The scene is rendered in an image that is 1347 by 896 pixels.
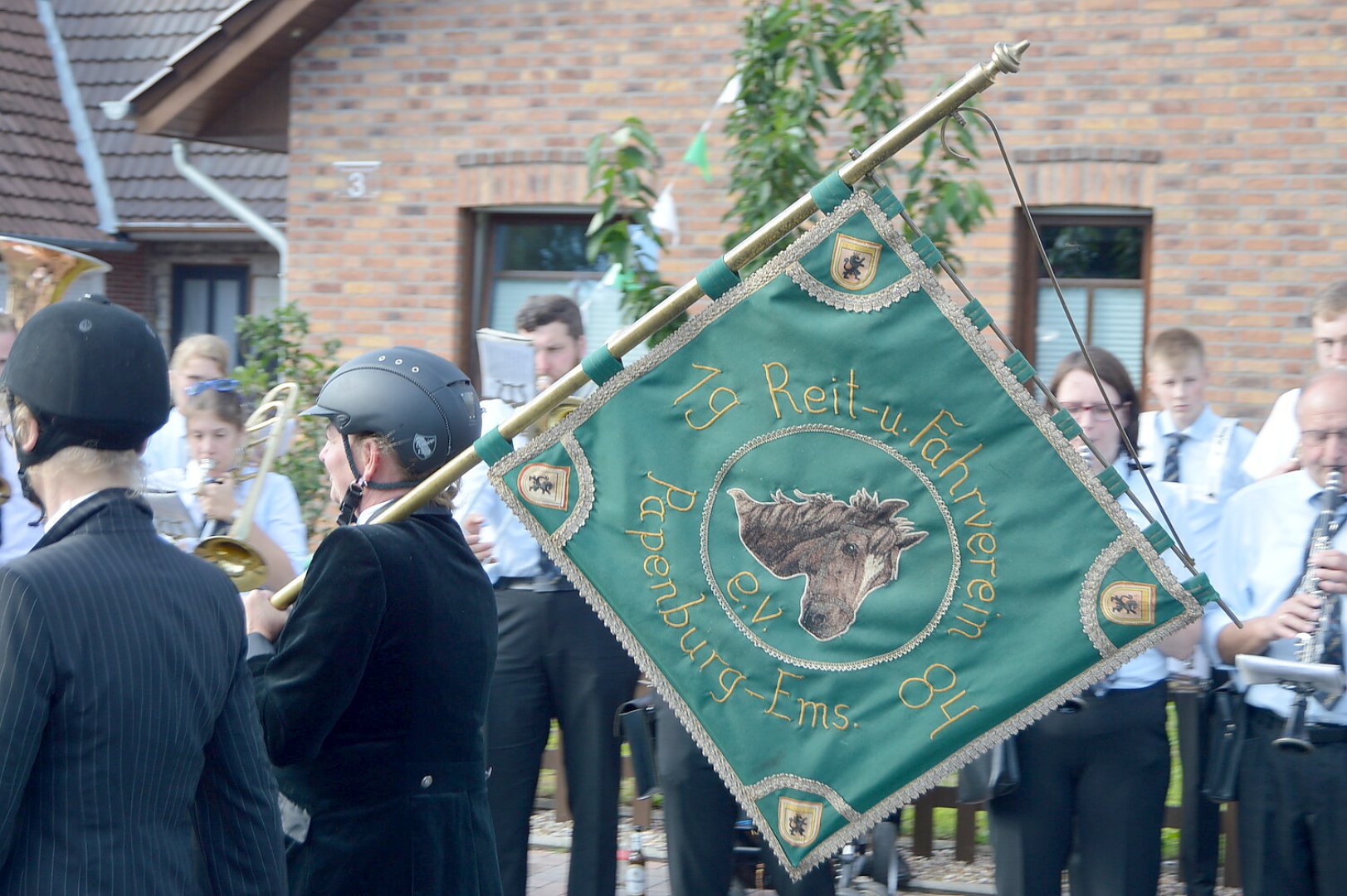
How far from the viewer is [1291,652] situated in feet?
13.6

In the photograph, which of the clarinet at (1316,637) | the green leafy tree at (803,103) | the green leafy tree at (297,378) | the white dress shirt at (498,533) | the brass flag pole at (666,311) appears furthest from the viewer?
the green leafy tree at (297,378)

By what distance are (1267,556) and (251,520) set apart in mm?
2872

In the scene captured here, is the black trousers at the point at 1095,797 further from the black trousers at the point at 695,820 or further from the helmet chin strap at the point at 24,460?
the helmet chin strap at the point at 24,460

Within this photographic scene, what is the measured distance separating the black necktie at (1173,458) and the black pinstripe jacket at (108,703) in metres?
3.96

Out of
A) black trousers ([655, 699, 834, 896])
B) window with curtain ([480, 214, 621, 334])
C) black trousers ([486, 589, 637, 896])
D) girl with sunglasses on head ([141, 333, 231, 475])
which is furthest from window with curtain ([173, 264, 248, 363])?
black trousers ([655, 699, 834, 896])

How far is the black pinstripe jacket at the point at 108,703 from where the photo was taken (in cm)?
213

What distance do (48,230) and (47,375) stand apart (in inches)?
430

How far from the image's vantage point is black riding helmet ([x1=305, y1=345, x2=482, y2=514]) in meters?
3.00

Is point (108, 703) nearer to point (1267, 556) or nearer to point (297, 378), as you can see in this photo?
point (1267, 556)

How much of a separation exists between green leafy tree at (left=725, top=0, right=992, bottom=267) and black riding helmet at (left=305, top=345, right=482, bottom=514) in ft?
10.5

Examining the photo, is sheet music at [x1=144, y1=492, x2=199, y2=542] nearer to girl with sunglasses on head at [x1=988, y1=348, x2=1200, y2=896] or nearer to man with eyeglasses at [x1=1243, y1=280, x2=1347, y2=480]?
girl with sunglasses on head at [x1=988, y1=348, x2=1200, y2=896]

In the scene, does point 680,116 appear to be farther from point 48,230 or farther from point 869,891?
point 48,230

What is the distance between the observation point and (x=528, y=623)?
5016mm

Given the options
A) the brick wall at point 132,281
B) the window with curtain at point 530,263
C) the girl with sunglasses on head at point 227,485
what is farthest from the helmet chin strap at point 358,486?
the brick wall at point 132,281
